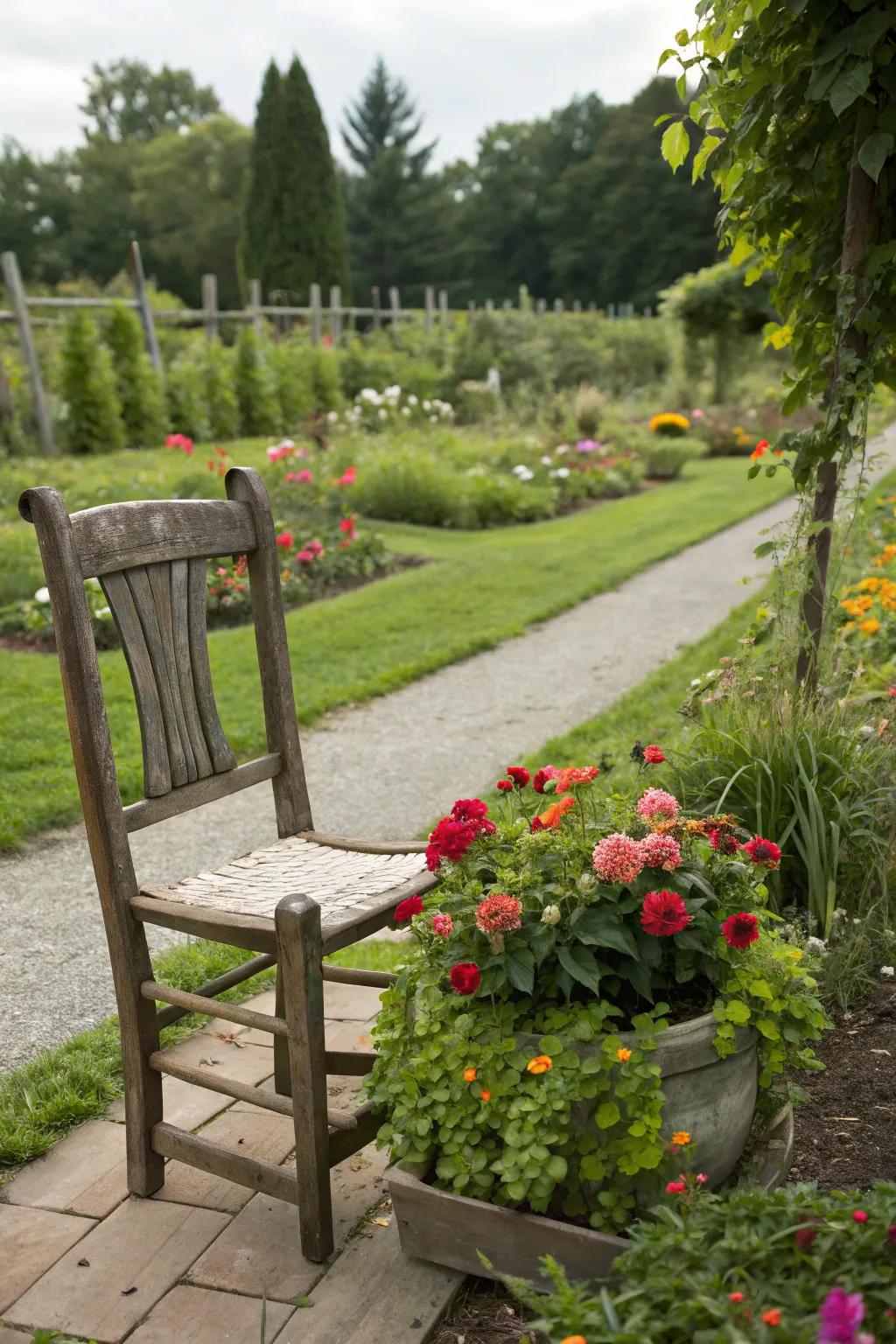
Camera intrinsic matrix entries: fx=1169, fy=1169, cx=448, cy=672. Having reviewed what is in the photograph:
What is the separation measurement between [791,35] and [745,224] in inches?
21.6

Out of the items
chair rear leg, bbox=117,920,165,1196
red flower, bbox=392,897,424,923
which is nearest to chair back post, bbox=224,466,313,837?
chair rear leg, bbox=117,920,165,1196

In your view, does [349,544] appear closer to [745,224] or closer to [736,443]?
[745,224]

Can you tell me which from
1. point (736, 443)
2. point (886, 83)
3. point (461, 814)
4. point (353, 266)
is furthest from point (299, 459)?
point (353, 266)

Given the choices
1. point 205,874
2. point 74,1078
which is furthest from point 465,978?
point 74,1078

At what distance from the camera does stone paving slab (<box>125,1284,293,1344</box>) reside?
1.83m

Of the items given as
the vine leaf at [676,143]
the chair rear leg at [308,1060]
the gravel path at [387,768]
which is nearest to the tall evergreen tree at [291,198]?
the gravel path at [387,768]

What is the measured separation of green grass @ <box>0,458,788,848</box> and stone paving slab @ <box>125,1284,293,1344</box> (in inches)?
94.1

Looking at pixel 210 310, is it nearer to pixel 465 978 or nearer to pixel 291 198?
pixel 465 978

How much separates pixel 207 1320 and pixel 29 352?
11.5 meters

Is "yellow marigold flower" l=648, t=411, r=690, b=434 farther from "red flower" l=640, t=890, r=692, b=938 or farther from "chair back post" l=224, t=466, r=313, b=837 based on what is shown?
"red flower" l=640, t=890, r=692, b=938

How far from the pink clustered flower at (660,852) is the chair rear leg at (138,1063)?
3.04 ft

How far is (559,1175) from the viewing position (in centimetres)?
175

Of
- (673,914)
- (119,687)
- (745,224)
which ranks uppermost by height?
(745,224)

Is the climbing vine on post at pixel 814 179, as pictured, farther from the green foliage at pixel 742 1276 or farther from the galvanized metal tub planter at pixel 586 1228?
the green foliage at pixel 742 1276
